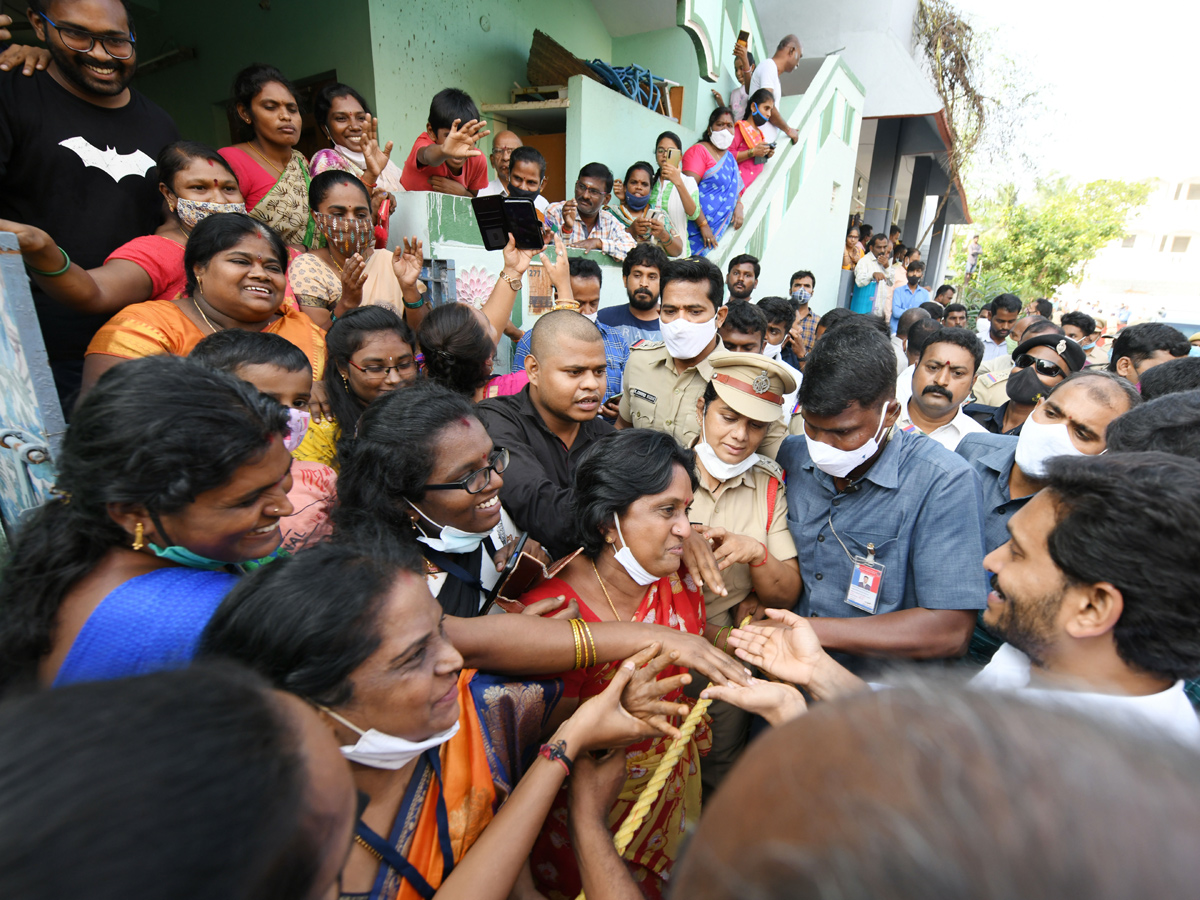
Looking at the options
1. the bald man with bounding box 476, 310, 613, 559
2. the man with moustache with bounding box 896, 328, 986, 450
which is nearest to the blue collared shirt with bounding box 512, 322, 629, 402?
the bald man with bounding box 476, 310, 613, 559

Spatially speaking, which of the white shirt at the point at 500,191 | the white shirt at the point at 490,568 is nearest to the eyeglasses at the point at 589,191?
the white shirt at the point at 500,191

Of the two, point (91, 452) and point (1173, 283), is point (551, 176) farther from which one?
point (1173, 283)

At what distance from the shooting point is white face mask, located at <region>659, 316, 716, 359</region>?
375 centimetres

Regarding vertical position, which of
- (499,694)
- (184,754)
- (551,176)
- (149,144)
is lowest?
(499,694)

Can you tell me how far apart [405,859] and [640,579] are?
1142 mm

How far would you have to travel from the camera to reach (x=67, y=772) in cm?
57

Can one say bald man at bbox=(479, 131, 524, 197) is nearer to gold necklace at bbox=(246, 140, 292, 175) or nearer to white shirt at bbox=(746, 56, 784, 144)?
gold necklace at bbox=(246, 140, 292, 175)

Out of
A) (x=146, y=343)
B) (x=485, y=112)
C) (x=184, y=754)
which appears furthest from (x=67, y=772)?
(x=485, y=112)

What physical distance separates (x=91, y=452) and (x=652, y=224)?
6.26 metres

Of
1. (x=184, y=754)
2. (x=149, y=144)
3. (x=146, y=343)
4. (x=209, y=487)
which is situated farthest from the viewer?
(x=149, y=144)

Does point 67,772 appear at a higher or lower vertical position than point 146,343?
lower

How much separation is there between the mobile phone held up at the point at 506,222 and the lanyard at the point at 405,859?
3424 millimetres

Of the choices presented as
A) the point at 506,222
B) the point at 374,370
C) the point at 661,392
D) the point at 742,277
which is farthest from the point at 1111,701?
the point at 742,277

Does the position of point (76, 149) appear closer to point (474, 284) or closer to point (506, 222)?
point (506, 222)
